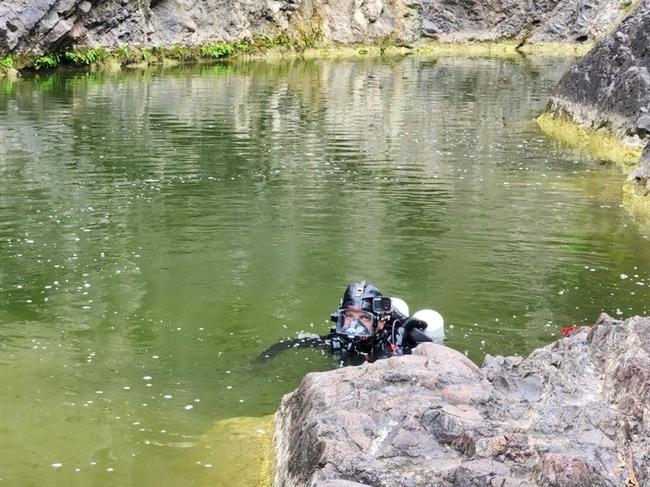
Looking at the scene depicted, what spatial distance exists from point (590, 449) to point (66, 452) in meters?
4.26

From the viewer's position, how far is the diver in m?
8.21

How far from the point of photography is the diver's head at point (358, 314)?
8211mm

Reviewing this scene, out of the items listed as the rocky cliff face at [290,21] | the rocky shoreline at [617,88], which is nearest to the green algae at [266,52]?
the rocky cliff face at [290,21]

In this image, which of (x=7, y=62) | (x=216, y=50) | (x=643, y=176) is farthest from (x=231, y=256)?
(x=216, y=50)

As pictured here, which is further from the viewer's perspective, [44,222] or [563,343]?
[44,222]

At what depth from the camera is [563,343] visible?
6840 millimetres

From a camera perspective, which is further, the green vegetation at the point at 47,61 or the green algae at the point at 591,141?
the green vegetation at the point at 47,61

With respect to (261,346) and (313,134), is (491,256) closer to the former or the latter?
(261,346)

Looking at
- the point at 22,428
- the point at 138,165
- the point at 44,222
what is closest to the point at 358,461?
the point at 22,428

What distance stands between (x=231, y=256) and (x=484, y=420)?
7756 millimetres

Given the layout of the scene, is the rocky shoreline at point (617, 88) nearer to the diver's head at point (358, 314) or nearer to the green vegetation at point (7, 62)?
the diver's head at point (358, 314)

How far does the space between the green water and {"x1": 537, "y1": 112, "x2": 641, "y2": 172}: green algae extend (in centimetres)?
77

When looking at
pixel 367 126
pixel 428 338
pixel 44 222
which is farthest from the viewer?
→ pixel 367 126

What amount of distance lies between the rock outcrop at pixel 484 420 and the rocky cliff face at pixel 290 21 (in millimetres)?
34714
